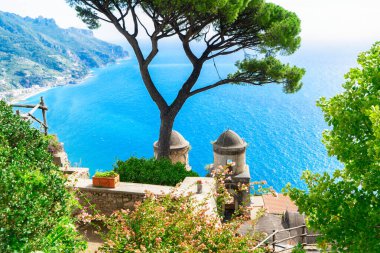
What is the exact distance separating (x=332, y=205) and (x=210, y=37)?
1096cm

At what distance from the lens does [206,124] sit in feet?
256

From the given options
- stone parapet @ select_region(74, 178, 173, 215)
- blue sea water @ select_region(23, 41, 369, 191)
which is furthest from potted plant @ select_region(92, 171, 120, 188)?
blue sea water @ select_region(23, 41, 369, 191)

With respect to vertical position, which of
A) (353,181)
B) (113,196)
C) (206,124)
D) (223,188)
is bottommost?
(353,181)

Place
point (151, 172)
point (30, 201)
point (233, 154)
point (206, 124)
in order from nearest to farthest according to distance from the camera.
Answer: point (30, 201) → point (151, 172) → point (233, 154) → point (206, 124)

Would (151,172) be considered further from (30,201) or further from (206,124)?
(206,124)

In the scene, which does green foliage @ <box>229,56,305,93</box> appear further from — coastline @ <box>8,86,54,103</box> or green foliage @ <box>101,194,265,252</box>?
coastline @ <box>8,86,54,103</box>

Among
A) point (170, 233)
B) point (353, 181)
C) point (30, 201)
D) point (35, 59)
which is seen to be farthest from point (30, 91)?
point (353, 181)

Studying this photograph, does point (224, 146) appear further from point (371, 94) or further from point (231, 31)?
point (371, 94)

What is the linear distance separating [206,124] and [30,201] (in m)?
74.2

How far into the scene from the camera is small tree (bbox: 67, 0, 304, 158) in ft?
40.5

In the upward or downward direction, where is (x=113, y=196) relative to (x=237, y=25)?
downward

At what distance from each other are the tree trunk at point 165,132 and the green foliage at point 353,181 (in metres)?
8.85

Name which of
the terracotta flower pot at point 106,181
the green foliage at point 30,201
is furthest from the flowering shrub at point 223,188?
the terracotta flower pot at point 106,181

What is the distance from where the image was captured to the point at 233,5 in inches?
468
